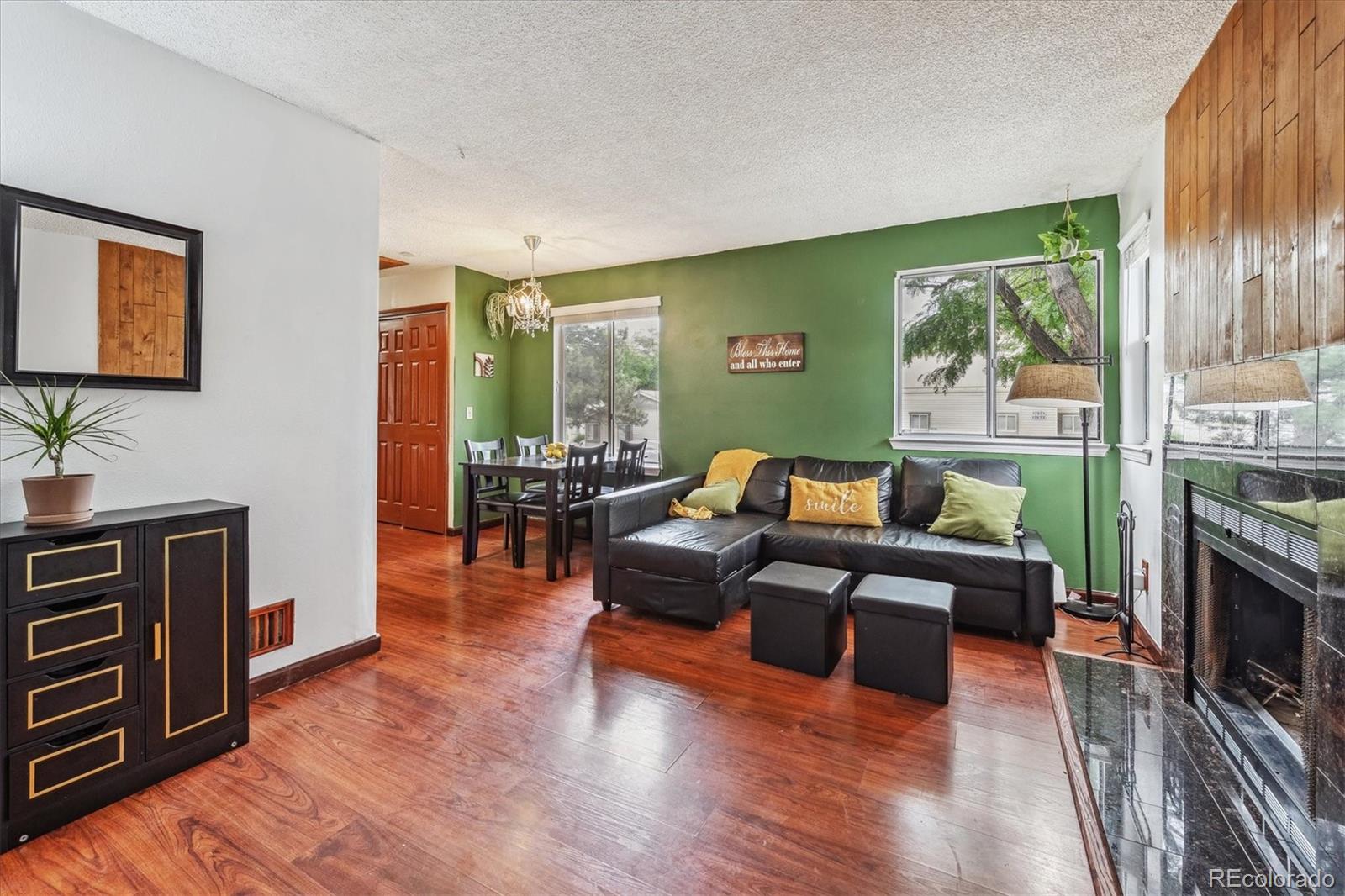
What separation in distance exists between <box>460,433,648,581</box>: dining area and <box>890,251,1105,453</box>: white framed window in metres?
2.25

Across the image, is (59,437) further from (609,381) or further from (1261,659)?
(609,381)

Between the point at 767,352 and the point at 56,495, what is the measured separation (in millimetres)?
4158

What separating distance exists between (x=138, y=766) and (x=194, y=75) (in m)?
2.51

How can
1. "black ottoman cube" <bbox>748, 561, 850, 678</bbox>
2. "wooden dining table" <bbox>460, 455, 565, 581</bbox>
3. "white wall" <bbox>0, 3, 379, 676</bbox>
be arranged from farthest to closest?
"wooden dining table" <bbox>460, 455, 565, 581</bbox> < "black ottoman cube" <bbox>748, 561, 850, 678</bbox> < "white wall" <bbox>0, 3, 379, 676</bbox>

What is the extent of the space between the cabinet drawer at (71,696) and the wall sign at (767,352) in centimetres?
409

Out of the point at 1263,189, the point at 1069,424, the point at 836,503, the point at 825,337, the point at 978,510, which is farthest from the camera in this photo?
the point at 825,337

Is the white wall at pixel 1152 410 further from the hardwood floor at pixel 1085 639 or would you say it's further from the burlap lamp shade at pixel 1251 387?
the burlap lamp shade at pixel 1251 387

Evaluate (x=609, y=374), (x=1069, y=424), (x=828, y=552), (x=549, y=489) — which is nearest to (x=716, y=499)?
(x=828, y=552)

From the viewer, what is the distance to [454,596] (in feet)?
12.5

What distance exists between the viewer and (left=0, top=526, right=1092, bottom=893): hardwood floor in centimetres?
152

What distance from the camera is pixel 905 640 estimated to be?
2508 mm

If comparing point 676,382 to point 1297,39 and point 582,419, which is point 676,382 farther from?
point 1297,39

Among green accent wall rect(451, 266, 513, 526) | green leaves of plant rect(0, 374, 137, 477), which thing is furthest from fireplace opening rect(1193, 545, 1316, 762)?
green accent wall rect(451, 266, 513, 526)

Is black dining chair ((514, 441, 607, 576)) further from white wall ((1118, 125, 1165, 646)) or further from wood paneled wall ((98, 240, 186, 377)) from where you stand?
white wall ((1118, 125, 1165, 646))
